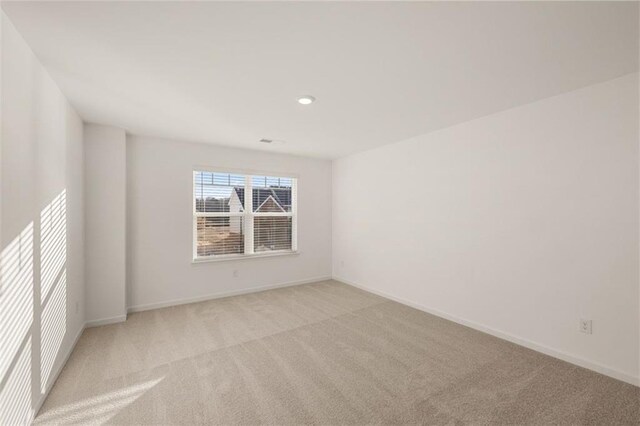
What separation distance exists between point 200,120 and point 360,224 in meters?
3.03

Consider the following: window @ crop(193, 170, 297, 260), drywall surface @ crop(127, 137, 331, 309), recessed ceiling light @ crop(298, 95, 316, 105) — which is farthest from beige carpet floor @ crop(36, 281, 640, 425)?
recessed ceiling light @ crop(298, 95, 316, 105)

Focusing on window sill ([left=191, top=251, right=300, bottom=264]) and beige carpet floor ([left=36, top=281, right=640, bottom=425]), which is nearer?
beige carpet floor ([left=36, top=281, right=640, bottom=425])

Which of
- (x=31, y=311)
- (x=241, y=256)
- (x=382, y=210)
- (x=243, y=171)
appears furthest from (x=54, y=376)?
(x=382, y=210)

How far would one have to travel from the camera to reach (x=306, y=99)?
2637mm

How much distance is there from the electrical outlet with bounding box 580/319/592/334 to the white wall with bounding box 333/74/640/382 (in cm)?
4

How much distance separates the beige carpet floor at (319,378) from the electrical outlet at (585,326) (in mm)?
336

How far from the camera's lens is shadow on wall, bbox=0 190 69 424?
1517 mm

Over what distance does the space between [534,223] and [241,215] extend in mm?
3975

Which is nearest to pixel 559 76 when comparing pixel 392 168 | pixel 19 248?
pixel 392 168

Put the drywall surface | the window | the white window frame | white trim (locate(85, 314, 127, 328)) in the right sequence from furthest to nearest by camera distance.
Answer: the window → the white window frame → the drywall surface → white trim (locate(85, 314, 127, 328))

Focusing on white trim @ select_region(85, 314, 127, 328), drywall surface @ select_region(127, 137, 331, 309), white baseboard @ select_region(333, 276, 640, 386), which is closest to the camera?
white baseboard @ select_region(333, 276, 640, 386)

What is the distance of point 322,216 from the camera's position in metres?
5.56

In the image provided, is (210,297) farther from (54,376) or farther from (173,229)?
(54,376)

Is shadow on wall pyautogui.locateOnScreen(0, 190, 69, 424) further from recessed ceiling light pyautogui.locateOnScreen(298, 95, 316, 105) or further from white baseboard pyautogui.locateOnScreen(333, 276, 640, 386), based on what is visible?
white baseboard pyautogui.locateOnScreen(333, 276, 640, 386)
